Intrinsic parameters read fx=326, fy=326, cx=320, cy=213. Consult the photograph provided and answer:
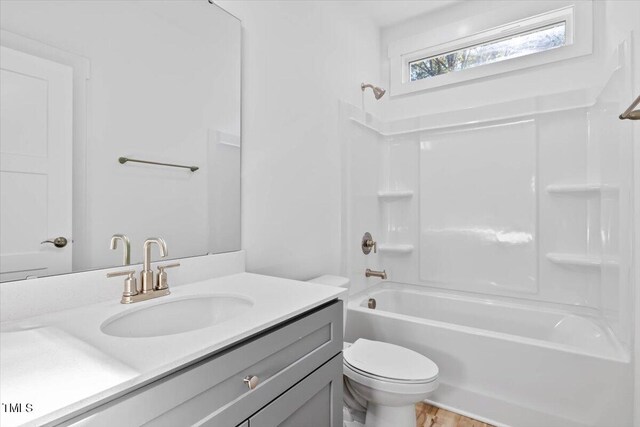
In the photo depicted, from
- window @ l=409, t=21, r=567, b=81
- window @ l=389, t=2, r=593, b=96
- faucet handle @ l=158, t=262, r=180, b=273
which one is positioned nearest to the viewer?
faucet handle @ l=158, t=262, r=180, b=273

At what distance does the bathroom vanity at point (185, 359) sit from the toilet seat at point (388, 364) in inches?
14.6

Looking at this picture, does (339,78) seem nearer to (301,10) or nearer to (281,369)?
(301,10)

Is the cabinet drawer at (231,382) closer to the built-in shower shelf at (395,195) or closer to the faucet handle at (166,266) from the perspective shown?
the faucet handle at (166,266)

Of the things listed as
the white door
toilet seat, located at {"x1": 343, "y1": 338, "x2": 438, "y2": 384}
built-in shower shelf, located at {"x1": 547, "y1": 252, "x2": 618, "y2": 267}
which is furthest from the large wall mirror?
built-in shower shelf, located at {"x1": 547, "y1": 252, "x2": 618, "y2": 267}

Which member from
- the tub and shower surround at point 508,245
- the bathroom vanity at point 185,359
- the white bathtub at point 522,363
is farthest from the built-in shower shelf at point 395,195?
the bathroom vanity at point 185,359

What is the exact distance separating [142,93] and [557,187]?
2.42 metres

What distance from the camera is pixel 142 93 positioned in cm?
115

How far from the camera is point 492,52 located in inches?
98.7

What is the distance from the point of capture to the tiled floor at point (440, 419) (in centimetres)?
174

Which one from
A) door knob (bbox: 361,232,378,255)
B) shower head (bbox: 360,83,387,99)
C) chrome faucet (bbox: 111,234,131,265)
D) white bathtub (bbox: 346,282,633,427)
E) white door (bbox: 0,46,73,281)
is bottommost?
white bathtub (bbox: 346,282,633,427)

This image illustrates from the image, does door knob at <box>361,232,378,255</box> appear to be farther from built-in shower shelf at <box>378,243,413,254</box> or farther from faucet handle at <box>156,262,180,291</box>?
faucet handle at <box>156,262,180,291</box>

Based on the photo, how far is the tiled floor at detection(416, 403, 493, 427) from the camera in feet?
5.69

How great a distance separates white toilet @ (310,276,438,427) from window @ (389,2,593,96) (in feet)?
7.03

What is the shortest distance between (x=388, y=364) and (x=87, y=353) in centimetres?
125
